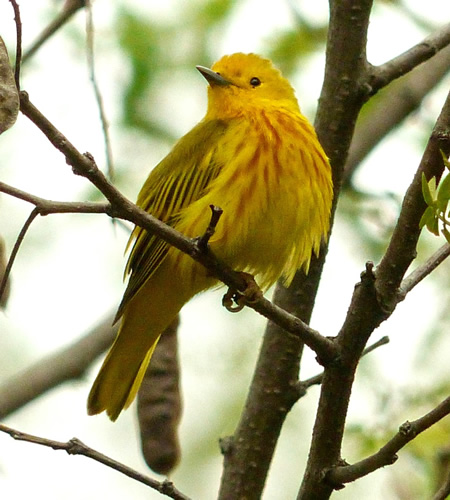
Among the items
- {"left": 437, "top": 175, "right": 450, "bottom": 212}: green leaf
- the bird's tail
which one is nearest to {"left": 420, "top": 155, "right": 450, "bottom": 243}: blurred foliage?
{"left": 437, "top": 175, "right": 450, "bottom": 212}: green leaf

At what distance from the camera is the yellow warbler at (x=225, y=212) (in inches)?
158

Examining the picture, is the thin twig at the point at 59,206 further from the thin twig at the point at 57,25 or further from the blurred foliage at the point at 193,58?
the blurred foliage at the point at 193,58

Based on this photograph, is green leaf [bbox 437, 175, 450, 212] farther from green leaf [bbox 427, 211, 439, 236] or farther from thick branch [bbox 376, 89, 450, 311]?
thick branch [bbox 376, 89, 450, 311]

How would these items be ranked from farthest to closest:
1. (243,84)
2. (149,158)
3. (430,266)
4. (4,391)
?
(149,158) → (4,391) → (243,84) → (430,266)

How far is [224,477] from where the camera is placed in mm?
4188

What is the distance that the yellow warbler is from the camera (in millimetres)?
4016

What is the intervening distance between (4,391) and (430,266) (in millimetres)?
3050

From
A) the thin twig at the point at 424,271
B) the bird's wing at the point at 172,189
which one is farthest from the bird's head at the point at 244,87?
the thin twig at the point at 424,271

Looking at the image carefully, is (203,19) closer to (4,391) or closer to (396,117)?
(396,117)

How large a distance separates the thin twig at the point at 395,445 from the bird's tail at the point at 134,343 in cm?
166

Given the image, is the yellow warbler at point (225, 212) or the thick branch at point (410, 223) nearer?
the thick branch at point (410, 223)

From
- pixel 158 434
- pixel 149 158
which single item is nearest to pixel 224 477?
pixel 158 434

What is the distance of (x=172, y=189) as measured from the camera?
14.2 ft

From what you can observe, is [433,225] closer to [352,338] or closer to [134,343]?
[352,338]
